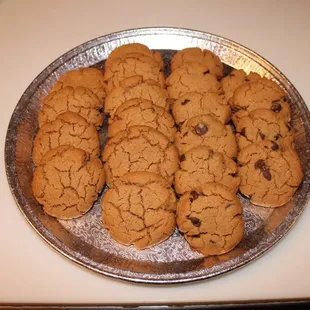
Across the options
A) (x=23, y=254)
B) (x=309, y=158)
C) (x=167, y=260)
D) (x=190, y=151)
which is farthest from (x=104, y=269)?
(x=309, y=158)

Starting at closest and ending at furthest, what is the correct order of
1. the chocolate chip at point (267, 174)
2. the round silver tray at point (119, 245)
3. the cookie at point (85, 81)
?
the round silver tray at point (119, 245), the chocolate chip at point (267, 174), the cookie at point (85, 81)

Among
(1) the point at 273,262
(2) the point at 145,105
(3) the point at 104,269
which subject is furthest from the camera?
(2) the point at 145,105

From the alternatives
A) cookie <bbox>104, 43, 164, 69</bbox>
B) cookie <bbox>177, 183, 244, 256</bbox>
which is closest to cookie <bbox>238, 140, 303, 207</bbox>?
cookie <bbox>177, 183, 244, 256</bbox>

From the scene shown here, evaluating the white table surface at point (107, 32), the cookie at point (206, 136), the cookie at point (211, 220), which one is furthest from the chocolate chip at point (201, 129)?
the white table surface at point (107, 32)

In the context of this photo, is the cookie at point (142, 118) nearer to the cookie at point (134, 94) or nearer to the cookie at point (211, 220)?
the cookie at point (134, 94)

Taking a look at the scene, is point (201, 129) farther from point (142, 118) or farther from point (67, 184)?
point (67, 184)

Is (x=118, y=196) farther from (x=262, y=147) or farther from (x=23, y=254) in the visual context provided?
(x=262, y=147)
